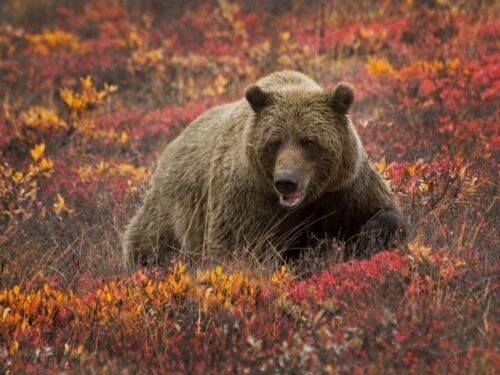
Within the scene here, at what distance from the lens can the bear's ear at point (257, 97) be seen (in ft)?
16.9

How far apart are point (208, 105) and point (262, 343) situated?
7.21 m

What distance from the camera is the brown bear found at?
502 cm

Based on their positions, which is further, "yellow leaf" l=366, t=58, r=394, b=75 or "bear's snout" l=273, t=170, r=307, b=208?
"yellow leaf" l=366, t=58, r=394, b=75

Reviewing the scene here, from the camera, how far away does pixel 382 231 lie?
5.27 metres

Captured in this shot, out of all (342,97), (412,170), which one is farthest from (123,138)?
(342,97)

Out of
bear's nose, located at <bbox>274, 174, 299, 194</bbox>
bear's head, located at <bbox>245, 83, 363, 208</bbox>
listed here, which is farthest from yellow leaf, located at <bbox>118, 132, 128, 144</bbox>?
bear's nose, located at <bbox>274, 174, 299, 194</bbox>

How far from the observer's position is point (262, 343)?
151 inches

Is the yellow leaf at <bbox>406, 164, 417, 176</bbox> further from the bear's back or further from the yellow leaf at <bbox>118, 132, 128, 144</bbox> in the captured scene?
the yellow leaf at <bbox>118, 132, 128, 144</bbox>

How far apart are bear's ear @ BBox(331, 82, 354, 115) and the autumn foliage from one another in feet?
2.90

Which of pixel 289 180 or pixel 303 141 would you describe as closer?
pixel 289 180

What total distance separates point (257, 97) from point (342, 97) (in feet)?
1.71

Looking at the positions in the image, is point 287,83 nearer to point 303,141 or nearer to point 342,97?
point 342,97

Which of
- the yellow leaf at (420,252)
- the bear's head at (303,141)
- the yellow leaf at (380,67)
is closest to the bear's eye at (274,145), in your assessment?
the bear's head at (303,141)

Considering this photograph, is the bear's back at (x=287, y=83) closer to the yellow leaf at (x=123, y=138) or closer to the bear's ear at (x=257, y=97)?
the bear's ear at (x=257, y=97)
